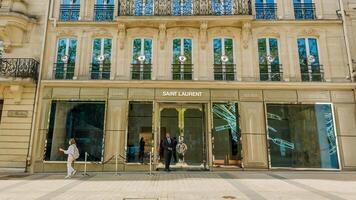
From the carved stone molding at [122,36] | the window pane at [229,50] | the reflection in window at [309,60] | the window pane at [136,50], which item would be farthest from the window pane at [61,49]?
the reflection in window at [309,60]

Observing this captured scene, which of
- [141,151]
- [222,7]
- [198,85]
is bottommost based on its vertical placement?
[141,151]

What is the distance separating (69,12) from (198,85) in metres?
7.95

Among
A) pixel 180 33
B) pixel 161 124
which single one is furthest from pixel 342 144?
pixel 180 33

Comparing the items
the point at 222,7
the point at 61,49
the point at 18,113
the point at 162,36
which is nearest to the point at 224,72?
the point at 222,7

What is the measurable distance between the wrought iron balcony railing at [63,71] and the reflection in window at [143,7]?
431 cm

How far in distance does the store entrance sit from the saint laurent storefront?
56mm

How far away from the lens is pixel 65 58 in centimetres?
1343

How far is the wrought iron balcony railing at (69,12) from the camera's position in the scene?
45.6ft

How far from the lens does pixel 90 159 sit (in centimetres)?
1229

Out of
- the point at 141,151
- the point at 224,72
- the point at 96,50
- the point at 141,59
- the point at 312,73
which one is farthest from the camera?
the point at 96,50

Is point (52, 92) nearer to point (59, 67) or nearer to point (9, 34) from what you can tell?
point (59, 67)

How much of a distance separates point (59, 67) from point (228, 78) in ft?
28.1

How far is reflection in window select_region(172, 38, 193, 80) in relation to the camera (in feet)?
43.1

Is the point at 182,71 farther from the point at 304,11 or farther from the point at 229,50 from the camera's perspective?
the point at 304,11
